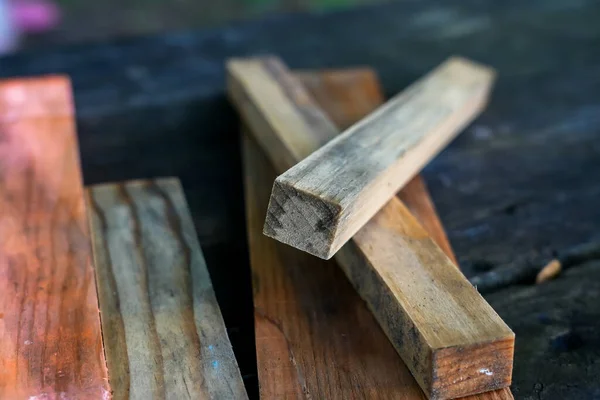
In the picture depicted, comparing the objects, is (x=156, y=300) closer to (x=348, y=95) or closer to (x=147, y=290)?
(x=147, y=290)

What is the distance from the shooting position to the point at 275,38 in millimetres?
1958

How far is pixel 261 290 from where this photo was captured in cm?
100

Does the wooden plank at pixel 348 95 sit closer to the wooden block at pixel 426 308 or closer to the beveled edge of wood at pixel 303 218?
the wooden block at pixel 426 308

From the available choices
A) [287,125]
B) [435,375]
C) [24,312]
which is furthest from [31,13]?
[435,375]

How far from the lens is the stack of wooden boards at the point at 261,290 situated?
81 centimetres

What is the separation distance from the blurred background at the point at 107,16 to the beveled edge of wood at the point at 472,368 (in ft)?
9.24

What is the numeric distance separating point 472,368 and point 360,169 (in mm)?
307

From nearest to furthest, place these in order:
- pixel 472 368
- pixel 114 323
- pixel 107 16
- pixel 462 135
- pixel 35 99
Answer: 1. pixel 472 368
2. pixel 114 323
3. pixel 35 99
4. pixel 462 135
5. pixel 107 16

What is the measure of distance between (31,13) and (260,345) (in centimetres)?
332

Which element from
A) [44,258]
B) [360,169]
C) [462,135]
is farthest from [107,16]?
[360,169]

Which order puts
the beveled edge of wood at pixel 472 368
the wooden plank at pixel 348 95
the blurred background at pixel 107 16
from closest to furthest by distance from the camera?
the beveled edge of wood at pixel 472 368 → the wooden plank at pixel 348 95 → the blurred background at pixel 107 16

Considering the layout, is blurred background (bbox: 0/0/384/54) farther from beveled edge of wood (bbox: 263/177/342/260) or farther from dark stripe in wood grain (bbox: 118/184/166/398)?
beveled edge of wood (bbox: 263/177/342/260)

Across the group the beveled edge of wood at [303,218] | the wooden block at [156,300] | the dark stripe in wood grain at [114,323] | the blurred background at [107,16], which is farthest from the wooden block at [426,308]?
the blurred background at [107,16]

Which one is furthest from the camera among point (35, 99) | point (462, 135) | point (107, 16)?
point (107, 16)
